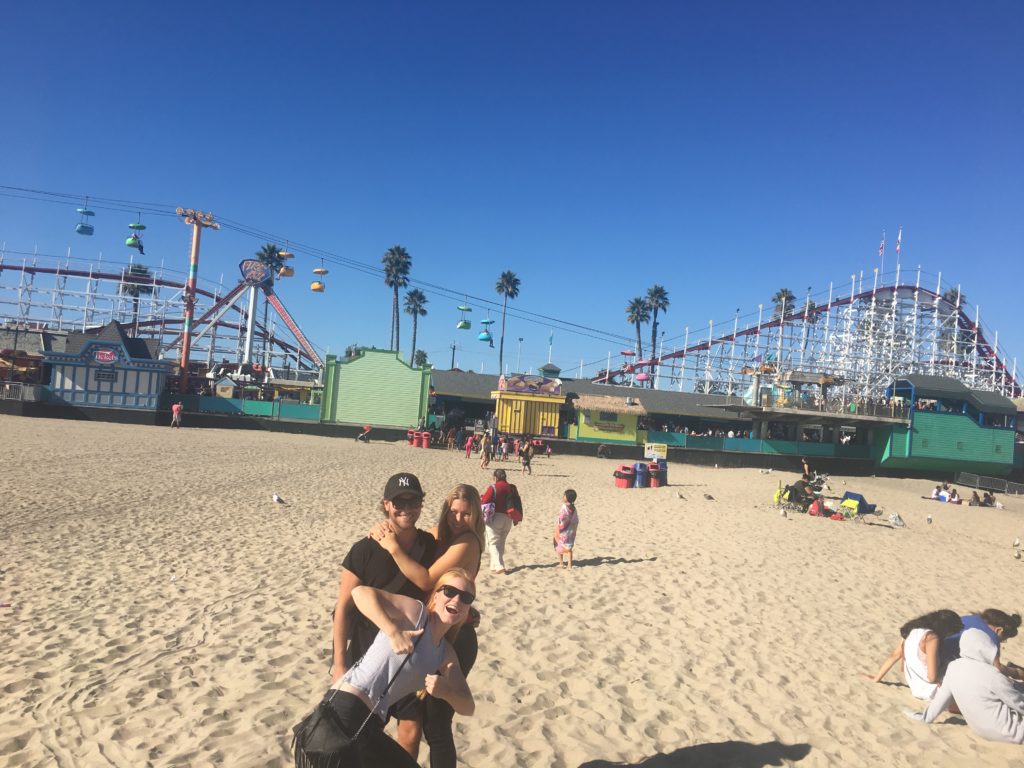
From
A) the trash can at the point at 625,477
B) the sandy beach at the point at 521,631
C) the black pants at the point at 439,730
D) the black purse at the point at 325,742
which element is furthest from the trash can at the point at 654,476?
the black purse at the point at 325,742

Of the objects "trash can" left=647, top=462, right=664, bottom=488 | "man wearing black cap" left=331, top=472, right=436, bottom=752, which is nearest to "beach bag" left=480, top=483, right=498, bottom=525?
"man wearing black cap" left=331, top=472, right=436, bottom=752

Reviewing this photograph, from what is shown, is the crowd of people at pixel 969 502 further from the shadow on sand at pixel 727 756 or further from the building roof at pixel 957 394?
the shadow on sand at pixel 727 756

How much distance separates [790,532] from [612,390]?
2471cm

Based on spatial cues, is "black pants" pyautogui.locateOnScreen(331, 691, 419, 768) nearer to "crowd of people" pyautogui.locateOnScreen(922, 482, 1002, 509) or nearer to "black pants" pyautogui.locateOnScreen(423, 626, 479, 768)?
"black pants" pyautogui.locateOnScreen(423, 626, 479, 768)

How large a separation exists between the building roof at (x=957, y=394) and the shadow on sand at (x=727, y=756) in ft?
111

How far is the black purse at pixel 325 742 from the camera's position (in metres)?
2.17

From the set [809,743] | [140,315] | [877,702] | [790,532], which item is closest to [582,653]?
[809,743]

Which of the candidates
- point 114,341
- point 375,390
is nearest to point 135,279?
→ point 114,341

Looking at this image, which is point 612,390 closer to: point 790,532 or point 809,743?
point 790,532

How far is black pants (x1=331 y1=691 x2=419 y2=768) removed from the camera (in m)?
2.23

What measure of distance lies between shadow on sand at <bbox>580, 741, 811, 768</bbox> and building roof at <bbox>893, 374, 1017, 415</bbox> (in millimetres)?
33719

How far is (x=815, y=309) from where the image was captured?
4619cm

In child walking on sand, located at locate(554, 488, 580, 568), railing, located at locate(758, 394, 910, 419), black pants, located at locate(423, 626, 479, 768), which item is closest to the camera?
black pants, located at locate(423, 626, 479, 768)

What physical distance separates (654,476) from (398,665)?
18439mm
